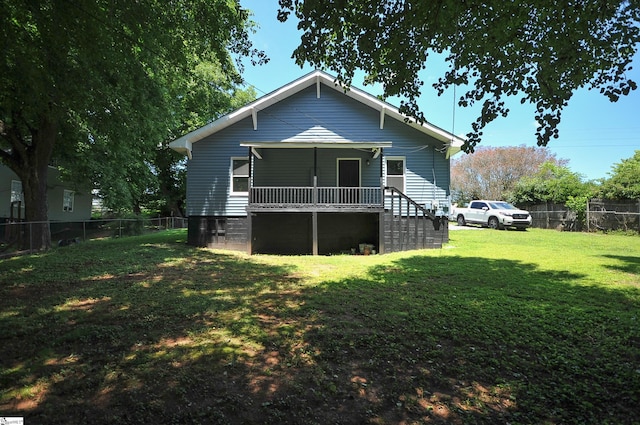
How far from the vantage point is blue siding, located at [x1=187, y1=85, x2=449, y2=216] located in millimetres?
14109

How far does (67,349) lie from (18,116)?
11692 mm

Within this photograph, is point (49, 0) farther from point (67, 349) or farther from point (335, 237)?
point (335, 237)

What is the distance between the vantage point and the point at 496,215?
2047 cm

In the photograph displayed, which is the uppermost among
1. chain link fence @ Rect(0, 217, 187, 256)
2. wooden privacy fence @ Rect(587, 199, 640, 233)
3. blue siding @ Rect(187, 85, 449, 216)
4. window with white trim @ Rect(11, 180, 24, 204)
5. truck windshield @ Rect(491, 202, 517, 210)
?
blue siding @ Rect(187, 85, 449, 216)

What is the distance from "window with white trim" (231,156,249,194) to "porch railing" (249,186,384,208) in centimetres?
124

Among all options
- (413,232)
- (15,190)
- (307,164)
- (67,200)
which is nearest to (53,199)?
(67,200)

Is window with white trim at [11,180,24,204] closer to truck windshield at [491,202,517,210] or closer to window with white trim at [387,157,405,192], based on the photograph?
window with white trim at [387,157,405,192]

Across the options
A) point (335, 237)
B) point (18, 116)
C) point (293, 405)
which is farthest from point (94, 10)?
point (335, 237)

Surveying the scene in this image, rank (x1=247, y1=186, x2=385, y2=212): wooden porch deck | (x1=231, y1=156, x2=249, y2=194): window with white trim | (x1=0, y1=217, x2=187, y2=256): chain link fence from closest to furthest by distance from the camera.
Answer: (x1=0, y1=217, x2=187, y2=256): chain link fence < (x1=247, y1=186, x2=385, y2=212): wooden porch deck < (x1=231, y1=156, x2=249, y2=194): window with white trim

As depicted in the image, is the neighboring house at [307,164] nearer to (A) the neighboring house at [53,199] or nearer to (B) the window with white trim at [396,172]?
(B) the window with white trim at [396,172]

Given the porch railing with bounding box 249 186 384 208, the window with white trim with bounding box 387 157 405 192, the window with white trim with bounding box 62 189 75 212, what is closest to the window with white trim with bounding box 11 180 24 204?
the window with white trim with bounding box 62 189 75 212

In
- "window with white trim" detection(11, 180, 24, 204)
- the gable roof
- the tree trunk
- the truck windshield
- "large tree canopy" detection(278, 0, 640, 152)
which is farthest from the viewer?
the truck windshield

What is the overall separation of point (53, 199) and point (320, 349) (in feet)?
77.1

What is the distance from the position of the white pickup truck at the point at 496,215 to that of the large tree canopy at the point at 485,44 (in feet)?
56.2
